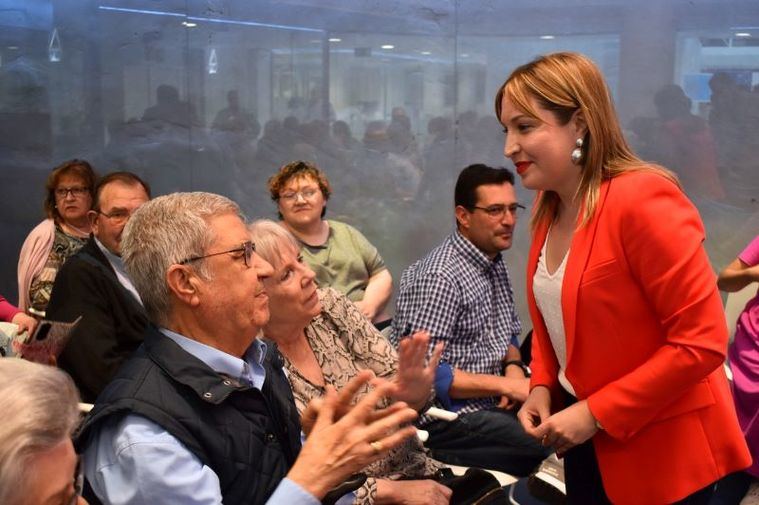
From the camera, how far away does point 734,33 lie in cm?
484

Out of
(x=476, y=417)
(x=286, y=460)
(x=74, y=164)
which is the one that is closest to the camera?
(x=286, y=460)

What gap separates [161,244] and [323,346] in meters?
0.91

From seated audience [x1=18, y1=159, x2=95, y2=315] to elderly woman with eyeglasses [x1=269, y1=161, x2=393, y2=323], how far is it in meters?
0.97

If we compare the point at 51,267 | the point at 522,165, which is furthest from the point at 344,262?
the point at 522,165

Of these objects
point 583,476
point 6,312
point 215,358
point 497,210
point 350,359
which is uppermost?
point 497,210

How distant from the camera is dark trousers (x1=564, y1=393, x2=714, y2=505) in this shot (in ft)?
7.16

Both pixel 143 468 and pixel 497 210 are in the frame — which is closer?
pixel 143 468

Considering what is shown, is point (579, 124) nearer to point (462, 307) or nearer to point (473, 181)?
point (462, 307)

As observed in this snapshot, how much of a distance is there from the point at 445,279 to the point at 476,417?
0.50 metres

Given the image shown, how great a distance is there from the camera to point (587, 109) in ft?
6.53

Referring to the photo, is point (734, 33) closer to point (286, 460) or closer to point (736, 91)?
point (736, 91)

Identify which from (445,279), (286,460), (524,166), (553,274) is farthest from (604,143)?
(445,279)

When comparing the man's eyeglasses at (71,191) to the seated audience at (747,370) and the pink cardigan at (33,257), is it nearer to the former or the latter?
the pink cardigan at (33,257)

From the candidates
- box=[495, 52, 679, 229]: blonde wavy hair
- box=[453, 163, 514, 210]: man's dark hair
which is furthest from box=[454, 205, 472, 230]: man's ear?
box=[495, 52, 679, 229]: blonde wavy hair
